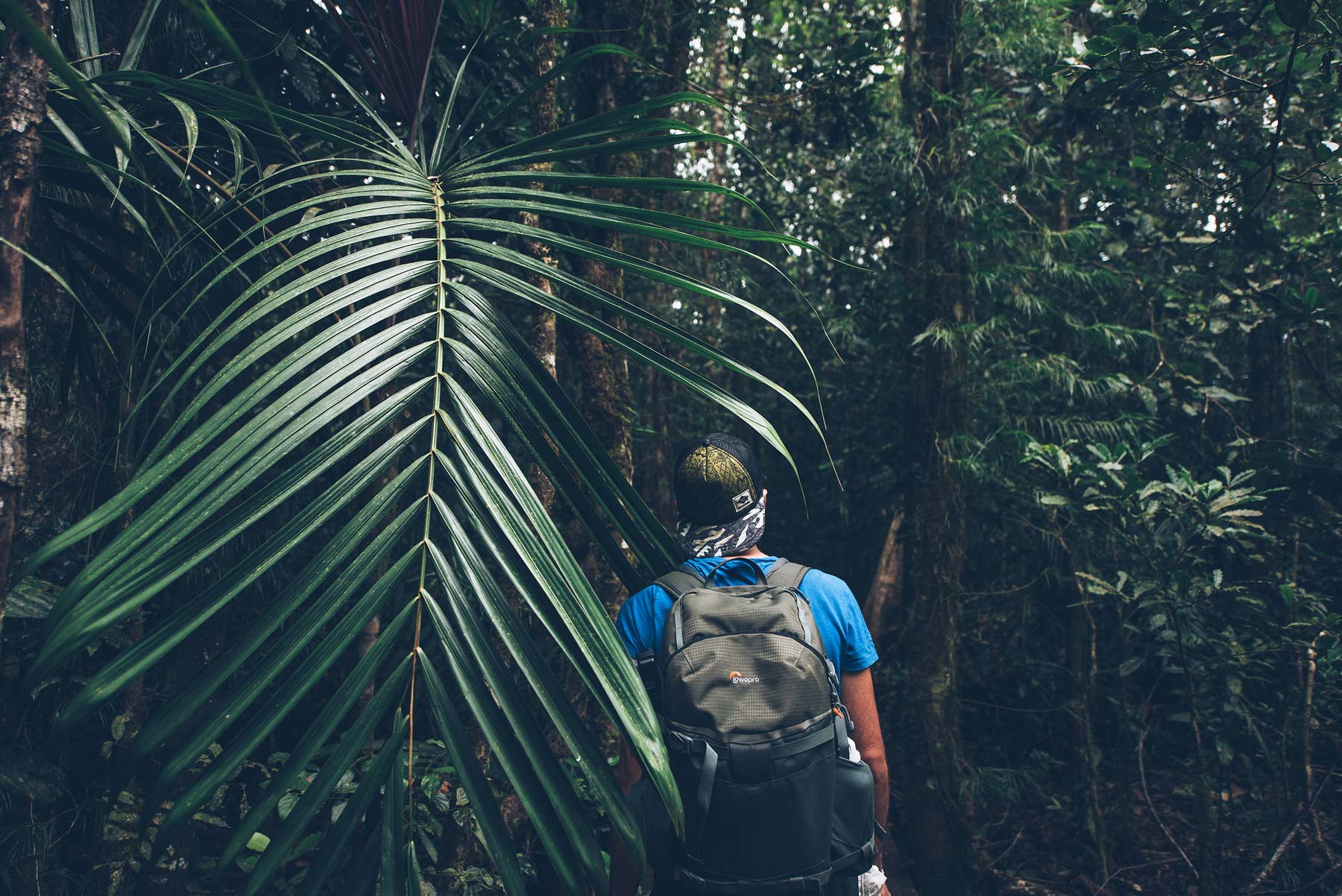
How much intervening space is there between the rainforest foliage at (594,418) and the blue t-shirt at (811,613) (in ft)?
0.86

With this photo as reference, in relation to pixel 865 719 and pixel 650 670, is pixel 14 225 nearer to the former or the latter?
pixel 650 670

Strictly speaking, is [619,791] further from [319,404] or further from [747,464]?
[747,464]

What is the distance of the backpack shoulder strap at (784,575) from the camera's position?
4.38 feet

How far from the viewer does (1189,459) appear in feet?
16.9

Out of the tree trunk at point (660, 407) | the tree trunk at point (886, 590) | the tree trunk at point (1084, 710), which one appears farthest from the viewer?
the tree trunk at point (886, 590)

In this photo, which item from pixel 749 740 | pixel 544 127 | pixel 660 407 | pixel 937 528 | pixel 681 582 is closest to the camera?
pixel 749 740

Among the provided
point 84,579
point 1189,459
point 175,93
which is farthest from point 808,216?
point 84,579

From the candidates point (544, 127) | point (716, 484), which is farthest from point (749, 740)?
point (544, 127)

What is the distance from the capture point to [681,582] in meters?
1.32

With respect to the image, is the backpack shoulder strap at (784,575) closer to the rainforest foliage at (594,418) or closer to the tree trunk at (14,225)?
the rainforest foliage at (594,418)

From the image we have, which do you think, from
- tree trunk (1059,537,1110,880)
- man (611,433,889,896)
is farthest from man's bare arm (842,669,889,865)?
tree trunk (1059,537,1110,880)

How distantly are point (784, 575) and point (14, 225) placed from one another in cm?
116

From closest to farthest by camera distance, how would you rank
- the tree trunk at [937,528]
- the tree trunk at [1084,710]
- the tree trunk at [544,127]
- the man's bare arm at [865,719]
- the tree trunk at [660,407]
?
the man's bare arm at [865,719] → the tree trunk at [544,127] → the tree trunk at [937,528] → the tree trunk at [1084,710] → the tree trunk at [660,407]

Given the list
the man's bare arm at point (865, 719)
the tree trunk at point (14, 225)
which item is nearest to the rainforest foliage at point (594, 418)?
the tree trunk at point (14, 225)
